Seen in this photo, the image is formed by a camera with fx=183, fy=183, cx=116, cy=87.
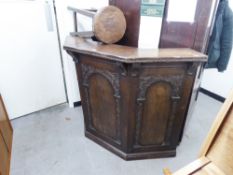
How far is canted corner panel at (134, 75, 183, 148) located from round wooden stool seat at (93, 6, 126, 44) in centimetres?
41

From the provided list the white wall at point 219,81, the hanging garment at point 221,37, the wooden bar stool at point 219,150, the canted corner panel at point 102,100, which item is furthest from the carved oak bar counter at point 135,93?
the white wall at point 219,81

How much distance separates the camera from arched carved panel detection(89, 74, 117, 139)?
1419 millimetres

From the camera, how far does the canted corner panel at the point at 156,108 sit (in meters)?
1.26

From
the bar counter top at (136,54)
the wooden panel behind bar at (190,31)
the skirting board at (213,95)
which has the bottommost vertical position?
the skirting board at (213,95)

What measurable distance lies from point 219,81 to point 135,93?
5.69 feet

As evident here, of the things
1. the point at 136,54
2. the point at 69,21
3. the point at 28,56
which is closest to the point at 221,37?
the point at 136,54

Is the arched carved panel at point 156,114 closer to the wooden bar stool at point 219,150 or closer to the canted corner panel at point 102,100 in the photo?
the canted corner panel at point 102,100

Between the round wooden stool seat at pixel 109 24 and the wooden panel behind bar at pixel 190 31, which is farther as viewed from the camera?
the round wooden stool seat at pixel 109 24

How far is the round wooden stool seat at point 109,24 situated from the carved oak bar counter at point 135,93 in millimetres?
72

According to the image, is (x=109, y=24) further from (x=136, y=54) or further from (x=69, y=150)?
(x=69, y=150)

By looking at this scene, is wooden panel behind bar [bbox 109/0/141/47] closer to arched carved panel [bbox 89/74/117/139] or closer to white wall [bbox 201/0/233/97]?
arched carved panel [bbox 89/74/117/139]

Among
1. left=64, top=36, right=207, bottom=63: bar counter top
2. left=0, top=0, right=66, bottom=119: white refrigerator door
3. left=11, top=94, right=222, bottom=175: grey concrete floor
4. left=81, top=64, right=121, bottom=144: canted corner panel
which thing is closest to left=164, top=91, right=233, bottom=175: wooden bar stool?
left=64, top=36, right=207, bottom=63: bar counter top

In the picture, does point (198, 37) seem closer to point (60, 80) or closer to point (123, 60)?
point (123, 60)

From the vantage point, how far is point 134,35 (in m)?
1.47
